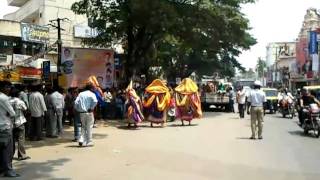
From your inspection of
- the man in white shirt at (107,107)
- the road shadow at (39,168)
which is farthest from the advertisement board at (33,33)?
the road shadow at (39,168)

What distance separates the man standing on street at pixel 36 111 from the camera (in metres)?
15.4

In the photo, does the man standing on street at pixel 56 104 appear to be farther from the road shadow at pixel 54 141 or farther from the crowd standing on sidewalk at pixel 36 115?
the road shadow at pixel 54 141

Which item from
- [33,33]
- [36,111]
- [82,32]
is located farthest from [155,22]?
[82,32]

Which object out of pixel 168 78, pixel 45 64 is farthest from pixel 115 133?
pixel 168 78

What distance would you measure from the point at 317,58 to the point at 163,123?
41.9m

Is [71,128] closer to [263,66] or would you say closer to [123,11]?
[123,11]

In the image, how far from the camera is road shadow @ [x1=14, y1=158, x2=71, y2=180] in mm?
9750

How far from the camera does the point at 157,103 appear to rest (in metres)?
21.3

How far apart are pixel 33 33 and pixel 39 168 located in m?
30.0

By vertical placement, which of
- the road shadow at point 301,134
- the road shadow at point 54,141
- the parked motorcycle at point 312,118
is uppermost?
the parked motorcycle at point 312,118

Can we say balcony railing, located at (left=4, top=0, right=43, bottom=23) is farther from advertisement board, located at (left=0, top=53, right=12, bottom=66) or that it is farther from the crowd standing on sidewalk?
the crowd standing on sidewalk

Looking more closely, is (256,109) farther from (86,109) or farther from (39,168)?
(39,168)

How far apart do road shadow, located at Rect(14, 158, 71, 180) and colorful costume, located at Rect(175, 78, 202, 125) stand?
35.2 feet

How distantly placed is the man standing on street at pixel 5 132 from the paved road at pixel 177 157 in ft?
1.38
